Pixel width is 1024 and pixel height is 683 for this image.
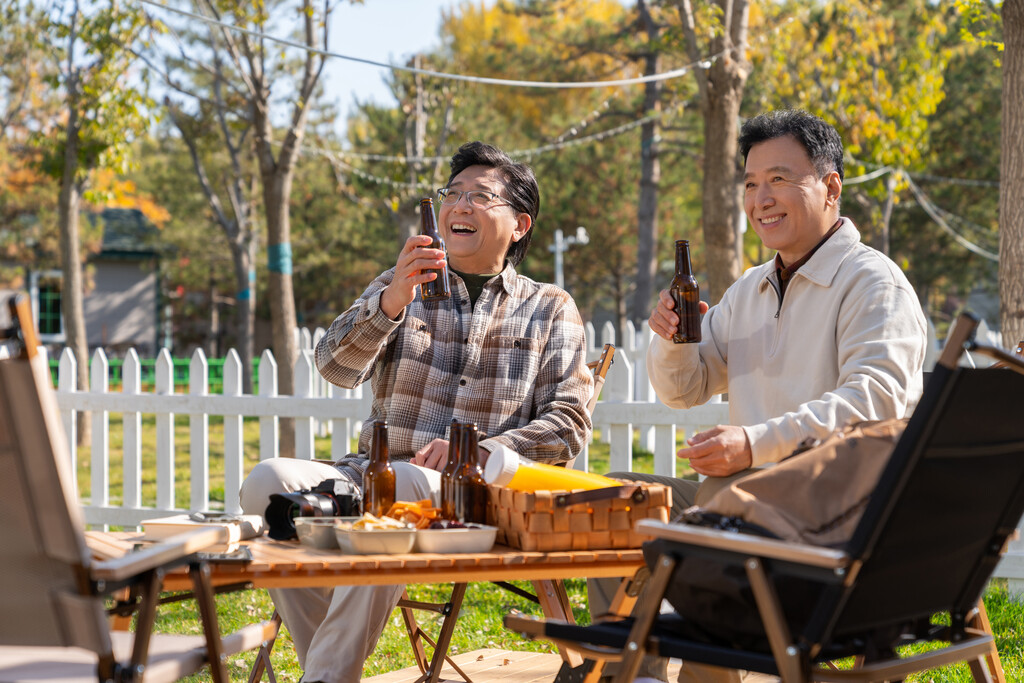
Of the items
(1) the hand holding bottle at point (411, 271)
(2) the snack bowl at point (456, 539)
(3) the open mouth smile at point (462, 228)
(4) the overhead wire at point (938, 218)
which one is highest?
(4) the overhead wire at point (938, 218)

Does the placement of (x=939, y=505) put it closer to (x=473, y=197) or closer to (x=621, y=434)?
(x=473, y=197)

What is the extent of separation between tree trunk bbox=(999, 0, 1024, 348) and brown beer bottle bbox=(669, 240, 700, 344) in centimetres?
244

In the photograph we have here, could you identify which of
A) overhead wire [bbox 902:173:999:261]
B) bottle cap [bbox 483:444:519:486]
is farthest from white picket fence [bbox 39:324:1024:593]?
overhead wire [bbox 902:173:999:261]

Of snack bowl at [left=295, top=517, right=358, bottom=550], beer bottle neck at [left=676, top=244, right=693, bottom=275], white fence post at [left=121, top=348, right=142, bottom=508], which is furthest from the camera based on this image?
white fence post at [left=121, top=348, right=142, bottom=508]

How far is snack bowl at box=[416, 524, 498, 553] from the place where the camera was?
2.17 meters

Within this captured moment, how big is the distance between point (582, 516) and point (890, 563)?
627 millimetres

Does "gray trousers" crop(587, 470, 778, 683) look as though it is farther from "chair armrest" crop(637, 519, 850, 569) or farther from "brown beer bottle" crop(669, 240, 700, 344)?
"chair armrest" crop(637, 519, 850, 569)

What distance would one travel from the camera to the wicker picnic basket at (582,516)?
2.21 meters

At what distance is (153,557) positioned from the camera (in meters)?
1.79

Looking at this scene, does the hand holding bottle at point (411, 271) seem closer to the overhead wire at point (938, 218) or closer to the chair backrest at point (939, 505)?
the chair backrest at point (939, 505)

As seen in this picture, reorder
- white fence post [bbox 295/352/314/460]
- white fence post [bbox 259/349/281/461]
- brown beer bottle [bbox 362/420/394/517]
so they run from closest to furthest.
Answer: brown beer bottle [bbox 362/420/394/517] < white fence post [bbox 295/352/314/460] < white fence post [bbox 259/349/281/461]

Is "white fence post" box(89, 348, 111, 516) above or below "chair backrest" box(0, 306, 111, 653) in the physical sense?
below

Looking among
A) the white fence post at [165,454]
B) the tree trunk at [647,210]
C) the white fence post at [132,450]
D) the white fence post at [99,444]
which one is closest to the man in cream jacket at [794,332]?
the white fence post at [165,454]

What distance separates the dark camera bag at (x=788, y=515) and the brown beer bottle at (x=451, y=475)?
0.57 meters
